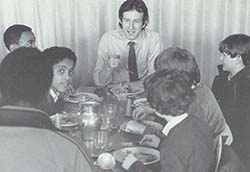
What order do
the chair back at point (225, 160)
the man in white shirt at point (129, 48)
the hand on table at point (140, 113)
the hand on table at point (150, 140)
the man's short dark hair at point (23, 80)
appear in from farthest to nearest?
the man in white shirt at point (129, 48), the hand on table at point (140, 113), the hand on table at point (150, 140), the chair back at point (225, 160), the man's short dark hair at point (23, 80)

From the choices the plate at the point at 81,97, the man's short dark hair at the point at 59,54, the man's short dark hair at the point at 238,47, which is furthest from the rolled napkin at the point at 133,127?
the man's short dark hair at the point at 238,47

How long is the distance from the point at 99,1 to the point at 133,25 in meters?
0.84

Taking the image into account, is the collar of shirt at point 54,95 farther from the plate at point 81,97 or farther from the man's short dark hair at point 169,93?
the man's short dark hair at point 169,93

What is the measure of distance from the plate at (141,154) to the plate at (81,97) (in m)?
0.67

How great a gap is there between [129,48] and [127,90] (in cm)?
65

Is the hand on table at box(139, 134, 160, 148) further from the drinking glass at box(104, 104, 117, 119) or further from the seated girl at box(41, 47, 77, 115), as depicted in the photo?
the seated girl at box(41, 47, 77, 115)

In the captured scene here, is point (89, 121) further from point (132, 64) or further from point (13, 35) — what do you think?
point (132, 64)

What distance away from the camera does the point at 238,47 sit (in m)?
2.93

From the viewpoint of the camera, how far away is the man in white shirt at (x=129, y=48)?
10.9ft

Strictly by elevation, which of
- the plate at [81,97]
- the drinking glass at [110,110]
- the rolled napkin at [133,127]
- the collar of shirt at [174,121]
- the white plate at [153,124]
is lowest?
the white plate at [153,124]

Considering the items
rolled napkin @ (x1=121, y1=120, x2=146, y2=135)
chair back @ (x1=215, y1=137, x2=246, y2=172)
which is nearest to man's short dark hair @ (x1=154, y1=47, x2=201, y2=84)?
rolled napkin @ (x1=121, y1=120, x2=146, y2=135)

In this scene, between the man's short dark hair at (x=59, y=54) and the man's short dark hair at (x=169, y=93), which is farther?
the man's short dark hair at (x=59, y=54)

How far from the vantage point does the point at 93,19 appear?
4070 millimetres

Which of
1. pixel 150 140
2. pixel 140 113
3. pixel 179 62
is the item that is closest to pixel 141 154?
pixel 150 140
